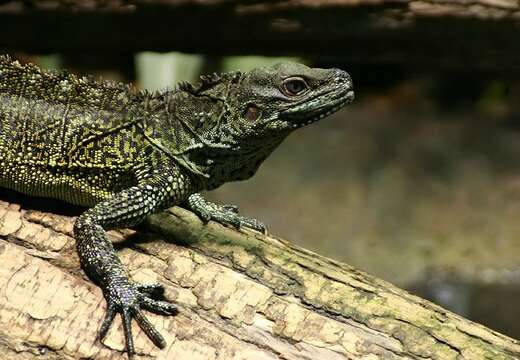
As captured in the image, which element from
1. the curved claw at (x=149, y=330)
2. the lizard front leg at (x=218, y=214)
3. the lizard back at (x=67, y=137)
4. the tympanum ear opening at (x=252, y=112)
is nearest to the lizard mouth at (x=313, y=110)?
the tympanum ear opening at (x=252, y=112)

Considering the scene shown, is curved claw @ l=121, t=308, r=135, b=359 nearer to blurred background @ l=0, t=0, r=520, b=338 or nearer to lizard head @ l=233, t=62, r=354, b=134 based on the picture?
lizard head @ l=233, t=62, r=354, b=134

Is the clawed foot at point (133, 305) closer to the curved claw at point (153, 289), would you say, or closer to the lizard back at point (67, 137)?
the curved claw at point (153, 289)

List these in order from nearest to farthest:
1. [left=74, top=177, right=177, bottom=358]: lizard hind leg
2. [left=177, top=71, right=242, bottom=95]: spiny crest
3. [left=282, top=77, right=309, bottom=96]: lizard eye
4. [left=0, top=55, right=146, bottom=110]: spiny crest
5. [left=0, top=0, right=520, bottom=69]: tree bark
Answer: [left=74, top=177, right=177, bottom=358]: lizard hind leg < [left=282, top=77, right=309, bottom=96]: lizard eye < [left=177, top=71, right=242, bottom=95]: spiny crest < [left=0, top=55, right=146, bottom=110]: spiny crest < [left=0, top=0, right=520, bottom=69]: tree bark

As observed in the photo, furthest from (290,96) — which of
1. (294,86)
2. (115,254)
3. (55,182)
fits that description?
(55,182)

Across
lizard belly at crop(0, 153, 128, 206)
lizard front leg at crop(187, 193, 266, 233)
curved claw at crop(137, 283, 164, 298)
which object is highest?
lizard front leg at crop(187, 193, 266, 233)

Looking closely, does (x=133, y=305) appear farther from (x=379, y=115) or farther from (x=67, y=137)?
→ (x=379, y=115)

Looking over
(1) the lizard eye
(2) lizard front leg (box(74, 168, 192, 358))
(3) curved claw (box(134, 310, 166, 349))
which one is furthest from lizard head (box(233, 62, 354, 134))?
(3) curved claw (box(134, 310, 166, 349))

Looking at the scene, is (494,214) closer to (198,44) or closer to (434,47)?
(434,47)

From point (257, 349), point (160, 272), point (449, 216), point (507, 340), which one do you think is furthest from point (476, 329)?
point (449, 216)
